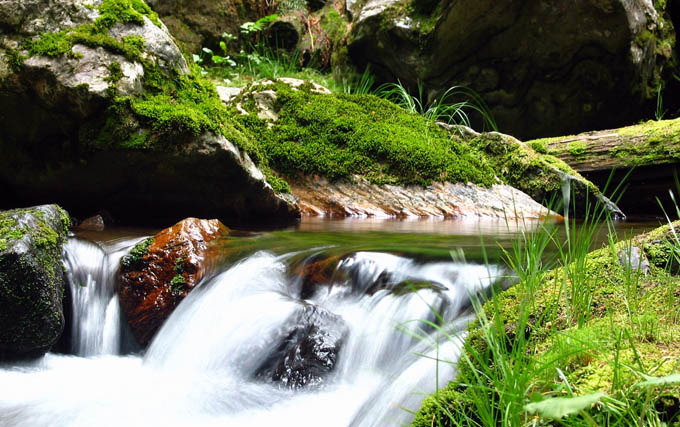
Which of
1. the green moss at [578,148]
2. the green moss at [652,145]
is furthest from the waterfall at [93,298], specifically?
the green moss at [578,148]

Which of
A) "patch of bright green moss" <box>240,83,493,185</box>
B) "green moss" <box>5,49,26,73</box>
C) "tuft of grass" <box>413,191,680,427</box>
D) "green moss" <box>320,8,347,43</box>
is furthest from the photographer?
"green moss" <box>320,8,347,43</box>

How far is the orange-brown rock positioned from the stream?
0.28ft

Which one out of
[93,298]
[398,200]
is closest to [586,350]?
[93,298]

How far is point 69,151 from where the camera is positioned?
13.9ft

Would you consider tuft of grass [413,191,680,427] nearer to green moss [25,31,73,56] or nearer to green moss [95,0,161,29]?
green moss [25,31,73,56]

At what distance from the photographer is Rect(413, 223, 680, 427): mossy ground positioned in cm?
103

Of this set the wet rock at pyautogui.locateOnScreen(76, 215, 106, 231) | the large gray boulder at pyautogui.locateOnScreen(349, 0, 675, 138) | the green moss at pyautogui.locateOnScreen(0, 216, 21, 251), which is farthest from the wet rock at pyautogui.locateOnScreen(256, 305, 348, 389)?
the large gray boulder at pyautogui.locateOnScreen(349, 0, 675, 138)

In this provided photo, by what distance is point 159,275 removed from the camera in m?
3.01

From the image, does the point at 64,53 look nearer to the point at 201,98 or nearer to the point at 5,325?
the point at 201,98

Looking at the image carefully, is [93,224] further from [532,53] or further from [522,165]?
[532,53]

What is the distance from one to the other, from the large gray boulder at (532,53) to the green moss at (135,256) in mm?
6712

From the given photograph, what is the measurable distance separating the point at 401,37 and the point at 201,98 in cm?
506

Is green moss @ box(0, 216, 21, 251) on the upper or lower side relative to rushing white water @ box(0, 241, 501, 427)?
upper

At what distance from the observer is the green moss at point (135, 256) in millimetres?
3049
